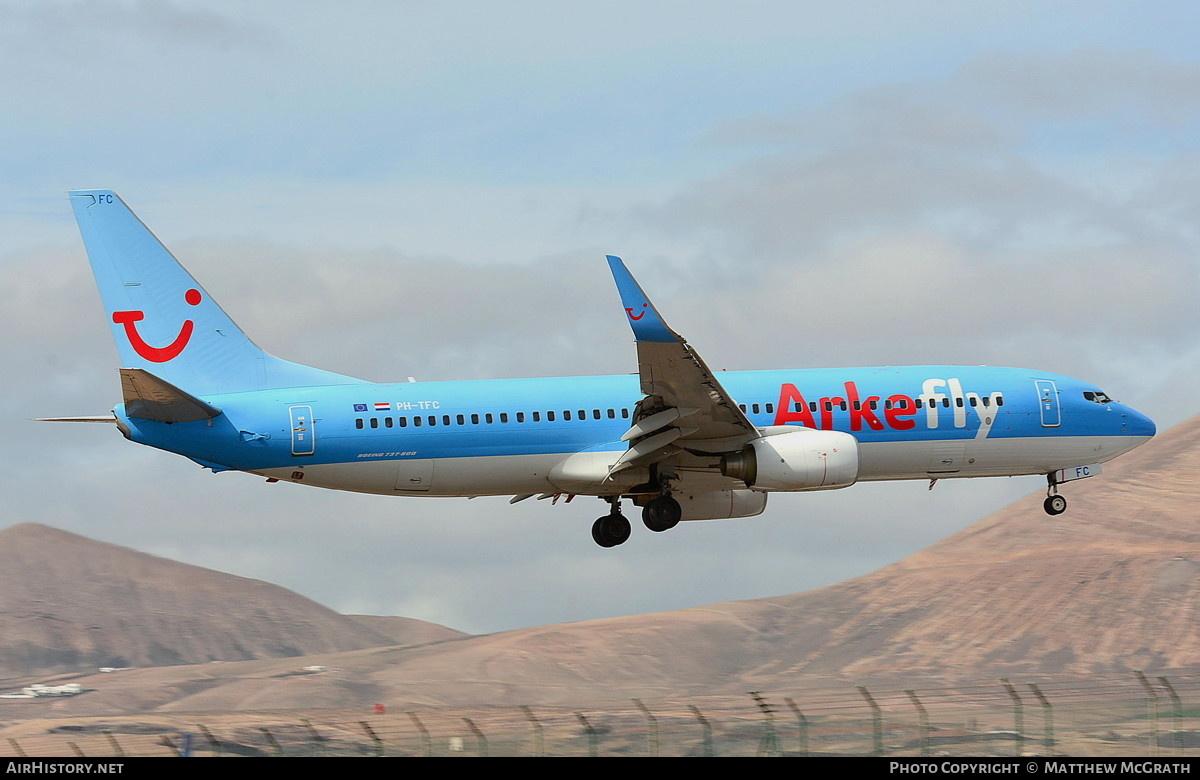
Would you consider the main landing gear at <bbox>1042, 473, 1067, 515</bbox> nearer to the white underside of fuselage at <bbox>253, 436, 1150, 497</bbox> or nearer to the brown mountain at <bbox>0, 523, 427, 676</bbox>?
the white underside of fuselage at <bbox>253, 436, 1150, 497</bbox>

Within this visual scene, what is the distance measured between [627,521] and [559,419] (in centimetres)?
593

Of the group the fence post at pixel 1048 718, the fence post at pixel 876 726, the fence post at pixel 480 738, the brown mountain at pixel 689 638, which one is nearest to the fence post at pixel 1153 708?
the fence post at pixel 1048 718

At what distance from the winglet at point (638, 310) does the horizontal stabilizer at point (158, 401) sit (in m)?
13.0

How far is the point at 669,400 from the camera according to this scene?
4819cm

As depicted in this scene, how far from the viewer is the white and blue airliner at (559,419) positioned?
4797 centimetres

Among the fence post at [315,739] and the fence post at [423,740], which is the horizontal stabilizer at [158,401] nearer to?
the fence post at [315,739]

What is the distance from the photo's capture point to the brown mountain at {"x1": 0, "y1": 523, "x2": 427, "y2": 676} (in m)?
180

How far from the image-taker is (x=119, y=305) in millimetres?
50844

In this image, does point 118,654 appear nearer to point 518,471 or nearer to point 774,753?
point 518,471

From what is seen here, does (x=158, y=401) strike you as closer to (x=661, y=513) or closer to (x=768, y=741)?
(x=661, y=513)

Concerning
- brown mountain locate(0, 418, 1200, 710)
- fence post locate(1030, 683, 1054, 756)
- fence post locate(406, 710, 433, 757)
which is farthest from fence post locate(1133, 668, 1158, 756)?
brown mountain locate(0, 418, 1200, 710)

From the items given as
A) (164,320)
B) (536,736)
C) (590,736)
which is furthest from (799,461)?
(164,320)
